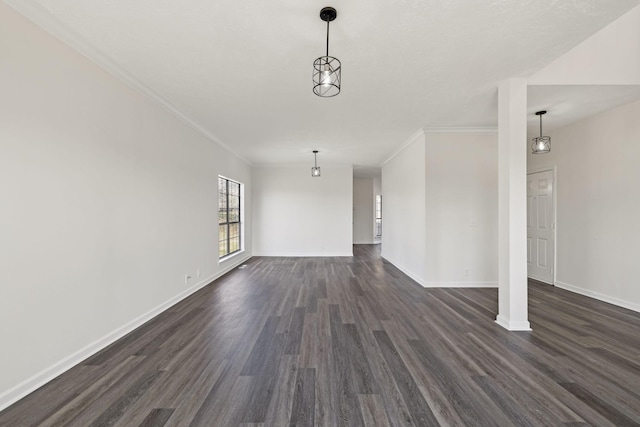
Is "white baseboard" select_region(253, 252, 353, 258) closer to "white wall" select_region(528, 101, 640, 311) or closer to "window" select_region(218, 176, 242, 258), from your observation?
"window" select_region(218, 176, 242, 258)

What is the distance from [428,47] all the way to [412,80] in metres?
0.55

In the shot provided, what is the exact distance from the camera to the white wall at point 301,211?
774 centimetres

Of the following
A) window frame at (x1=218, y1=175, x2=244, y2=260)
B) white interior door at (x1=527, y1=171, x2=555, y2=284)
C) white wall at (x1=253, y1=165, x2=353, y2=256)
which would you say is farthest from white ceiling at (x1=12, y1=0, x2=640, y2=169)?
white wall at (x1=253, y1=165, x2=353, y2=256)

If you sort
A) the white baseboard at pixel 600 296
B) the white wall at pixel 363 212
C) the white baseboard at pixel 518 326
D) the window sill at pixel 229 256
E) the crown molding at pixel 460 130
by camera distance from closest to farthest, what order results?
1. the white baseboard at pixel 518 326
2. the white baseboard at pixel 600 296
3. the crown molding at pixel 460 130
4. the window sill at pixel 229 256
5. the white wall at pixel 363 212

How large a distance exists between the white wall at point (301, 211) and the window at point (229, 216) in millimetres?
891

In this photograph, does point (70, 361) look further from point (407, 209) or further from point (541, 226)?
point (541, 226)

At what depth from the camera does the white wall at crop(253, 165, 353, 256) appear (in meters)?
7.74

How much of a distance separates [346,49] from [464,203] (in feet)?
11.0

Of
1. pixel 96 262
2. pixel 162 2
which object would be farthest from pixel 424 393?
pixel 162 2

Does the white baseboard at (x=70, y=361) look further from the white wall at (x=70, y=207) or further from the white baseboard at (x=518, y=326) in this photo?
the white baseboard at (x=518, y=326)

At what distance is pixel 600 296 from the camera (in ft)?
12.3

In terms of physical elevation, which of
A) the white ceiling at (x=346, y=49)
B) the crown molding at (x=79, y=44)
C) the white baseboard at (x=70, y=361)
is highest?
the white ceiling at (x=346, y=49)

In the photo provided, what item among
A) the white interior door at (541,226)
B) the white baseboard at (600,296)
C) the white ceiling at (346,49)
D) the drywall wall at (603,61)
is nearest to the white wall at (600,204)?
the white baseboard at (600,296)

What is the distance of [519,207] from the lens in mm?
2783
